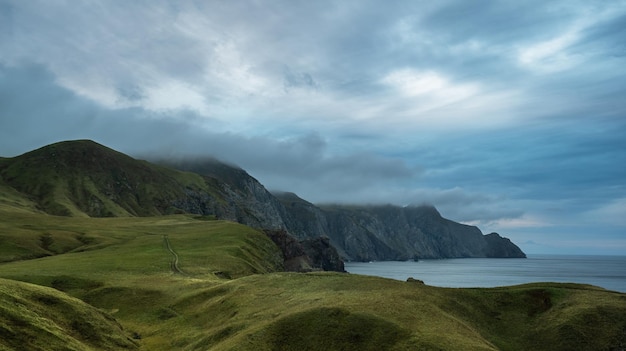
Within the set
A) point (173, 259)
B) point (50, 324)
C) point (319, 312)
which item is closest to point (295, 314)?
point (319, 312)

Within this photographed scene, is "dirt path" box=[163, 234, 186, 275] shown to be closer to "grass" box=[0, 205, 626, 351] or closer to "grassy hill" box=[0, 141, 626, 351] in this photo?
"grass" box=[0, 205, 626, 351]

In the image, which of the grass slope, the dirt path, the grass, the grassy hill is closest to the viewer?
the grass slope

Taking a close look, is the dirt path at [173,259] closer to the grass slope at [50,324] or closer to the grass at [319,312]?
the grass at [319,312]

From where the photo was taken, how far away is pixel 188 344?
195ft

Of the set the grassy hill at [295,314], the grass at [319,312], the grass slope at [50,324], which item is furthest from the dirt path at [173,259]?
the grass slope at [50,324]

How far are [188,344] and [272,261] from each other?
383 ft

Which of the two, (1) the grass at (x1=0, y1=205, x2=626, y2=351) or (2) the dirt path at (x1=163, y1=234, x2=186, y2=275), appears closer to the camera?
(1) the grass at (x1=0, y1=205, x2=626, y2=351)

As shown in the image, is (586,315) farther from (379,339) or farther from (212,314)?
(212,314)

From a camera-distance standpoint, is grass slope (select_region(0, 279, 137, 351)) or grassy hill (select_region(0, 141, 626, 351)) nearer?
grass slope (select_region(0, 279, 137, 351))

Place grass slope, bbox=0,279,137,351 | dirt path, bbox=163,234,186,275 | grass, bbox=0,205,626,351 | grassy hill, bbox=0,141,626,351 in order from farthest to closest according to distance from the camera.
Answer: dirt path, bbox=163,234,186,275, grass, bbox=0,205,626,351, grassy hill, bbox=0,141,626,351, grass slope, bbox=0,279,137,351

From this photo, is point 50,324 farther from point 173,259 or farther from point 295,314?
point 173,259

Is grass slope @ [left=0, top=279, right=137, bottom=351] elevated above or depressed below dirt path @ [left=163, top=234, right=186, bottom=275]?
below

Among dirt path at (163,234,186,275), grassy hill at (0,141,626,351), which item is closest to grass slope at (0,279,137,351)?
grassy hill at (0,141,626,351)

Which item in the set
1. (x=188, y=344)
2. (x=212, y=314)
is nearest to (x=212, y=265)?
(x=212, y=314)
